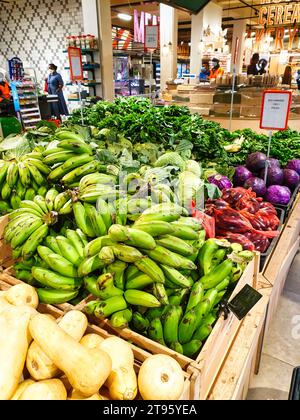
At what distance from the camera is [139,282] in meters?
1.25

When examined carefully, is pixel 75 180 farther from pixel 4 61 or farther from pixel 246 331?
pixel 4 61

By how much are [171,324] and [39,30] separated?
12.2 metres

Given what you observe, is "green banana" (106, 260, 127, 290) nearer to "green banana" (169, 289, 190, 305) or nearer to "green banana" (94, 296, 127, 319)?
"green banana" (94, 296, 127, 319)

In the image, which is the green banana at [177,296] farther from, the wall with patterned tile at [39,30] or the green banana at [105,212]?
Result: the wall with patterned tile at [39,30]

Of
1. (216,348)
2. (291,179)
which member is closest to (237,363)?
(216,348)

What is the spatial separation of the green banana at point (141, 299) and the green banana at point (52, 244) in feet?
1.32

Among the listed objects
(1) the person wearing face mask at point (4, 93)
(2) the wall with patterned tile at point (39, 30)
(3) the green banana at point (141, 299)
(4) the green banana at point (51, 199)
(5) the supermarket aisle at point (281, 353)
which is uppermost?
(2) the wall with patterned tile at point (39, 30)

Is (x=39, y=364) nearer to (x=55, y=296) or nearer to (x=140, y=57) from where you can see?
(x=55, y=296)

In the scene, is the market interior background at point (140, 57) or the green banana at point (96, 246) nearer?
the green banana at point (96, 246)

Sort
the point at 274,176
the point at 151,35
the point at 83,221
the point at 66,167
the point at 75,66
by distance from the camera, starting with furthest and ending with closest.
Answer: the point at 151,35, the point at 75,66, the point at 274,176, the point at 66,167, the point at 83,221

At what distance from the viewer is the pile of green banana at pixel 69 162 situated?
1.81 metres

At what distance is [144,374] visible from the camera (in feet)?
3.39

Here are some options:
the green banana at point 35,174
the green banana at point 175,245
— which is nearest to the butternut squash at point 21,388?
the green banana at point 175,245

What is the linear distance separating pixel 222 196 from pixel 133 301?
1460 millimetres
